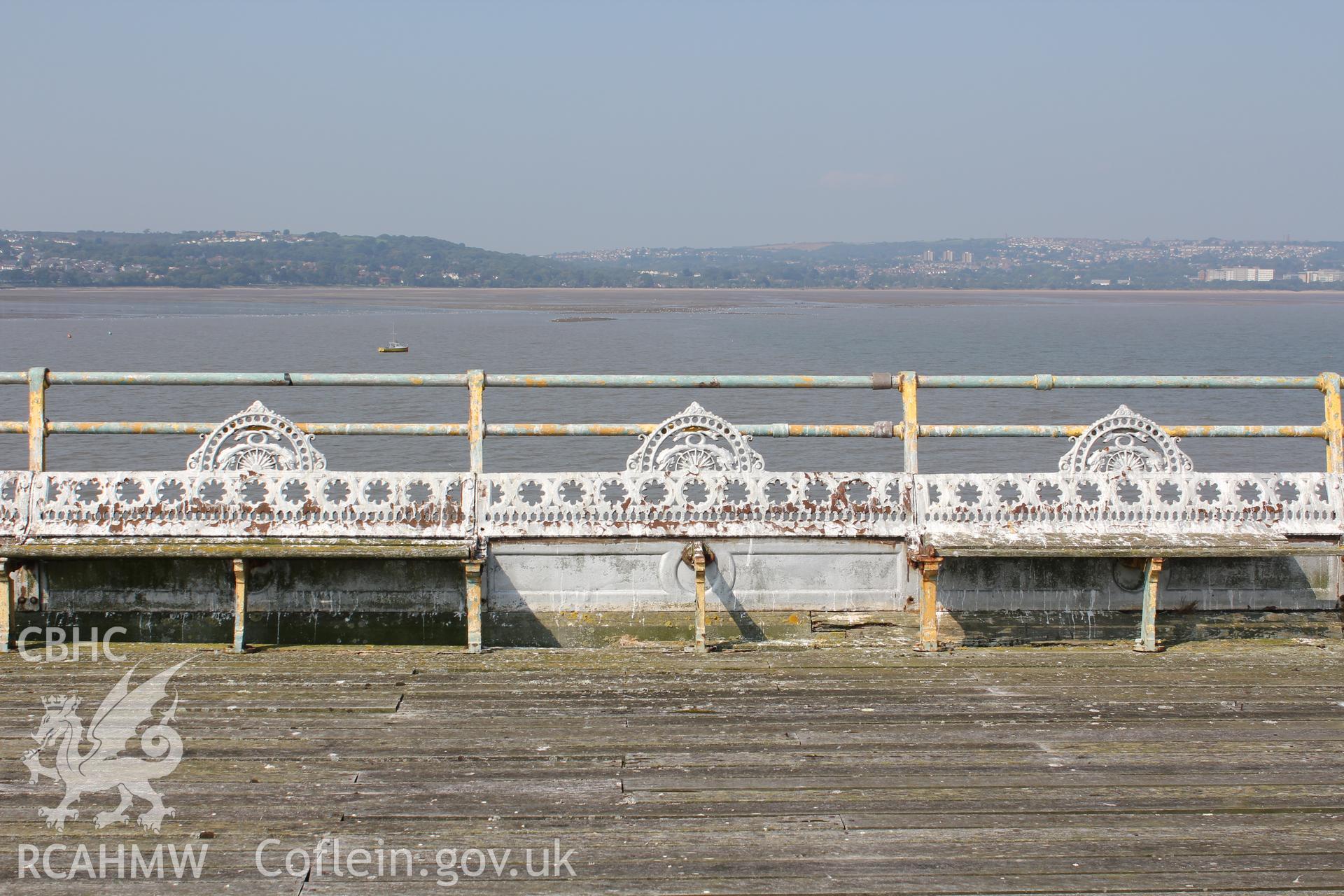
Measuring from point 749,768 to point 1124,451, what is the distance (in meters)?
4.50

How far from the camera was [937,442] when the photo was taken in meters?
35.1

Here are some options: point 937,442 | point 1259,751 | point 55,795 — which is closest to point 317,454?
point 55,795

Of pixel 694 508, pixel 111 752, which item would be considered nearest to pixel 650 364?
pixel 694 508

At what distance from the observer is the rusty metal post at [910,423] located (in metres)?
9.12

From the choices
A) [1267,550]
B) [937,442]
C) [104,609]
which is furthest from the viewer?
[937,442]

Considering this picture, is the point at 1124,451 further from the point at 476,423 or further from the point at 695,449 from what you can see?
the point at 476,423

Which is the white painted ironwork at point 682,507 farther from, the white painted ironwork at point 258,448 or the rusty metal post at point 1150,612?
the rusty metal post at point 1150,612

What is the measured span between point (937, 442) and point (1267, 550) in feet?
88.4

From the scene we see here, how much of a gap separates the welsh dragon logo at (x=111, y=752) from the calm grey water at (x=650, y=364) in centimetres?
2031

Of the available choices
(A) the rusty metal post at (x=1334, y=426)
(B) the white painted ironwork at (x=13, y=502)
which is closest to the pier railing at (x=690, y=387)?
(A) the rusty metal post at (x=1334, y=426)

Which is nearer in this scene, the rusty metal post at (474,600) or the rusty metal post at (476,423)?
the rusty metal post at (474,600)

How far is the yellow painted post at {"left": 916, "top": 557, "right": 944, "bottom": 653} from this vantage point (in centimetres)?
840

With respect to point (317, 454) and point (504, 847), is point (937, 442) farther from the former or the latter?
point (504, 847)

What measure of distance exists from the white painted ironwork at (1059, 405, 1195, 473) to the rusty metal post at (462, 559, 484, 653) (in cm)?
407
